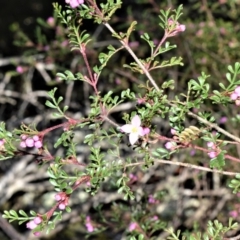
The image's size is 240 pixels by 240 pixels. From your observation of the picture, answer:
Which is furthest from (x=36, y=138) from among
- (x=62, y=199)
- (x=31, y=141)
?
(x=62, y=199)

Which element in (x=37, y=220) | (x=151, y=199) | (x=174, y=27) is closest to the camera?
(x=37, y=220)

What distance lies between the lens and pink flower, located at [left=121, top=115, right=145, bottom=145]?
135cm

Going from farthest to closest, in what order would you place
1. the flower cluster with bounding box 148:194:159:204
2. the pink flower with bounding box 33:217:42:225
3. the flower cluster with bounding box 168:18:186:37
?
1. the flower cluster with bounding box 148:194:159:204
2. the flower cluster with bounding box 168:18:186:37
3. the pink flower with bounding box 33:217:42:225

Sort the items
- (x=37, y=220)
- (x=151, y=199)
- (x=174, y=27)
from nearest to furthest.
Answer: (x=37, y=220), (x=174, y=27), (x=151, y=199)

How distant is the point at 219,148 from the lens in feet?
4.52

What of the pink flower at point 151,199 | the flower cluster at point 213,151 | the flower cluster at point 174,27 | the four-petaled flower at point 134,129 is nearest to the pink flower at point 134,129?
the four-petaled flower at point 134,129

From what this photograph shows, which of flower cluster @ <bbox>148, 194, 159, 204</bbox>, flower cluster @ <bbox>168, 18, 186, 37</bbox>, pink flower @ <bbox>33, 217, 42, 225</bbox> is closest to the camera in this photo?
pink flower @ <bbox>33, 217, 42, 225</bbox>

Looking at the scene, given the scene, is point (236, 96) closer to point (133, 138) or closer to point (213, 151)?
point (213, 151)

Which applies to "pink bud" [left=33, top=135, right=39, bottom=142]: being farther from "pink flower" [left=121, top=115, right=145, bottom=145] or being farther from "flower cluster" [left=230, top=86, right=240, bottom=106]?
"flower cluster" [left=230, top=86, right=240, bottom=106]

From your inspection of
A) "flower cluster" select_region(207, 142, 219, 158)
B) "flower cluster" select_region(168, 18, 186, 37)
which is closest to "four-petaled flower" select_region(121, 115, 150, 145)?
"flower cluster" select_region(207, 142, 219, 158)

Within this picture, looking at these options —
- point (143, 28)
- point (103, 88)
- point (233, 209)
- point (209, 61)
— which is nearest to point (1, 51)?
point (103, 88)

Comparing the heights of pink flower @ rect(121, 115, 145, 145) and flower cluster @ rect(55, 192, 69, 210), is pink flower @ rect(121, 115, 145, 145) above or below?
above

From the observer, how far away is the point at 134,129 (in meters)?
1.37

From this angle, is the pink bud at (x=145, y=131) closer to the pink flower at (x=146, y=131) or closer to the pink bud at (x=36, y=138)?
the pink flower at (x=146, y=131)
